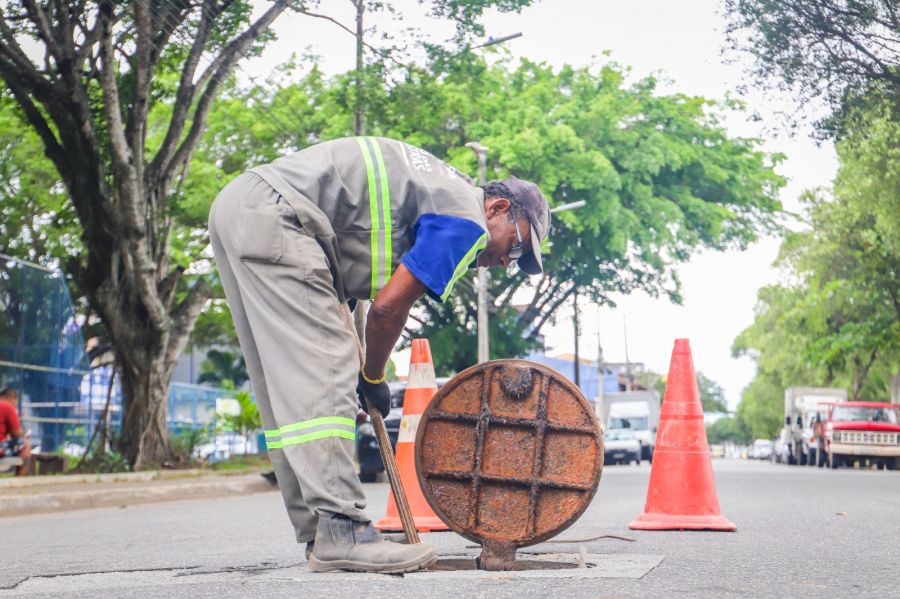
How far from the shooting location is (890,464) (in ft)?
91.5

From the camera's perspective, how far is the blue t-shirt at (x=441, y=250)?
3.98 metres

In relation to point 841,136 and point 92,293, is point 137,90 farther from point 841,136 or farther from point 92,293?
point 841,136

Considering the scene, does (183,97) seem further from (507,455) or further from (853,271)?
(853,271)

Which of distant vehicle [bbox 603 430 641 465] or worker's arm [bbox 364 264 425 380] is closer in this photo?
worker's arm [bbox 364 264 425 380]

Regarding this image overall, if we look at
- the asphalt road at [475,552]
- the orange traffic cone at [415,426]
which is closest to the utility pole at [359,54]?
the asphalt road at [475,552]

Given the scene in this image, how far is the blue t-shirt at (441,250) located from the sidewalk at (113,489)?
7.53 m

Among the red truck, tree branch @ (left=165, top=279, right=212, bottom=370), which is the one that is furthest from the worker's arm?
the red truck

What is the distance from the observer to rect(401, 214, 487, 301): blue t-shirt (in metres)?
3.98

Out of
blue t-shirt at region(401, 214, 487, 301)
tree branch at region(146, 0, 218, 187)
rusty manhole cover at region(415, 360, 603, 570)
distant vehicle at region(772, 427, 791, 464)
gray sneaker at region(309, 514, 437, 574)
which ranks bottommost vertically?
distant vehicle at region(772, 427, 791, 464)

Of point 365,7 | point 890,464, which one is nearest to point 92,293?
point 365,7

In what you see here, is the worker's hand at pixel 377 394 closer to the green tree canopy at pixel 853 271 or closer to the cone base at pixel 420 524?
the cone base at pixel 420 524

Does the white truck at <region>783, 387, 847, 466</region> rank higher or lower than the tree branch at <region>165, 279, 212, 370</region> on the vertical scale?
lower

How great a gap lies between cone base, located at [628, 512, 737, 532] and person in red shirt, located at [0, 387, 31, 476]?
29.0ft

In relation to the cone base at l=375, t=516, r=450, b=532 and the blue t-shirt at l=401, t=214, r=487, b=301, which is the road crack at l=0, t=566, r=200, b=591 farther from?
the cone base at l=375, t=516, r=450, b=532
